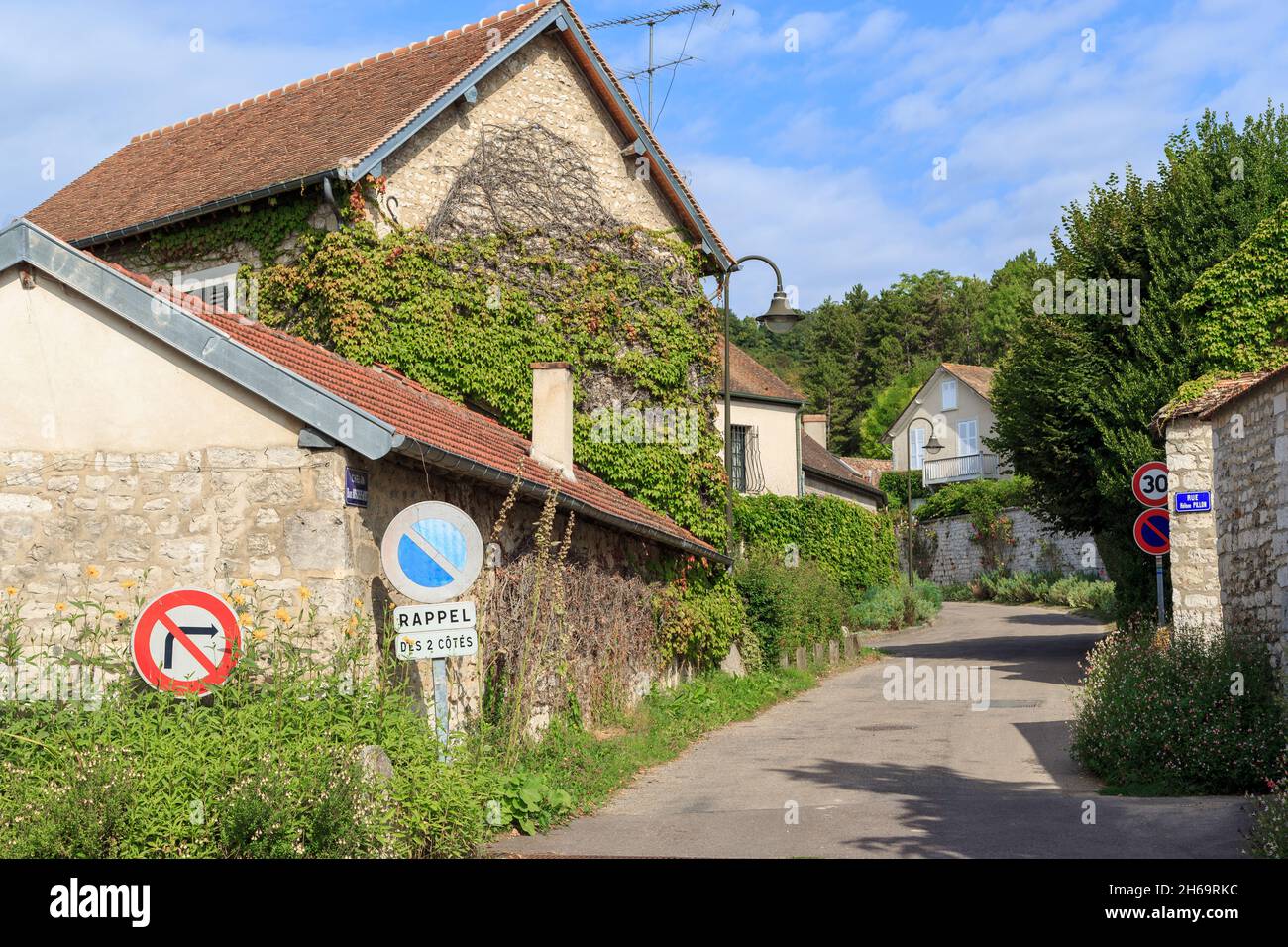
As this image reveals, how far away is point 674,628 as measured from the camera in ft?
57.3

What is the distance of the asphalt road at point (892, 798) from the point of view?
859cm

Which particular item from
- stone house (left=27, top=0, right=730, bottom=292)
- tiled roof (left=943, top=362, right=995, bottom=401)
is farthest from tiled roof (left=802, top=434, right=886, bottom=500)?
stone house (left=27, top=0, right=730, bottom=292)

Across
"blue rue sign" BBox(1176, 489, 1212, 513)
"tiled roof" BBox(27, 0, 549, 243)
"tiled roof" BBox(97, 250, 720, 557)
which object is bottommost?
"blue rue sign" BBox(1176, 489, 1212, 513)

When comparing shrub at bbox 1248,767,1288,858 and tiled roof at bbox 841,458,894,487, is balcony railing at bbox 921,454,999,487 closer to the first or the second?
tiled roof at bbox 841,458,894,487

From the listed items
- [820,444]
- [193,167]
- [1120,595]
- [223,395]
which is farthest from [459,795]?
[820,444]

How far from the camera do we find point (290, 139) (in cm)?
1742

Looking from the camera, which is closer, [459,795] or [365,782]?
[365,782]

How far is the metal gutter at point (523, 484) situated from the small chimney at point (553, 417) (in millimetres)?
1098

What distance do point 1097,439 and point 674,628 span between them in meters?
9.66

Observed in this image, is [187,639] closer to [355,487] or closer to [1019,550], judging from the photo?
[355,487]

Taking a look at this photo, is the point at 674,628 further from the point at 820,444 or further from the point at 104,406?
the point at 820,444

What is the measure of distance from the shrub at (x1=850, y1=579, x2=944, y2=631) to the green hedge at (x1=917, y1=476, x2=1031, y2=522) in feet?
36.1

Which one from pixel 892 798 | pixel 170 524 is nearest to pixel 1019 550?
pixel 892 798

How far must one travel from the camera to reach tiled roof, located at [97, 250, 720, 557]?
1100cm
